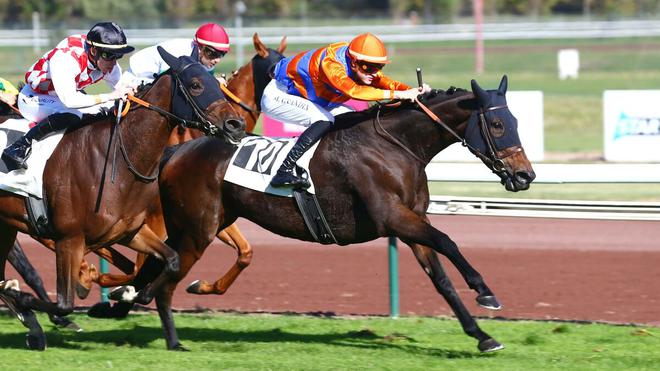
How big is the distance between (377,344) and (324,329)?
0.71 m

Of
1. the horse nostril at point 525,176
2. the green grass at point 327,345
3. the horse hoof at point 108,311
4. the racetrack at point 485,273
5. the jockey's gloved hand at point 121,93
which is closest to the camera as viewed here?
the green grass at point 327,345

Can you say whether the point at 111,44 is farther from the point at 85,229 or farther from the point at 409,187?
the point at 409,187

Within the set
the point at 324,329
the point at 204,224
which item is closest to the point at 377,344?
the point at 324,329

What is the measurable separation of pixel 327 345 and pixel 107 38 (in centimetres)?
243

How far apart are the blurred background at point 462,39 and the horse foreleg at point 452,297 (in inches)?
580

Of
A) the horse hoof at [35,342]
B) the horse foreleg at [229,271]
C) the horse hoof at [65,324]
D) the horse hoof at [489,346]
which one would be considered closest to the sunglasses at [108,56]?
the horse foreleg at [229,271]

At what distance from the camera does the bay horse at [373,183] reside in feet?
22.6

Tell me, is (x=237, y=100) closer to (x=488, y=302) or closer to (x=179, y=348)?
(x=179, y=348)

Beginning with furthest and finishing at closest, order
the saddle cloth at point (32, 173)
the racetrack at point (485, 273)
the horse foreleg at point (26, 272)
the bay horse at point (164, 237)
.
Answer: the racetrack at point (485, 273)
the horse foreleg at point (26, 272)
the bay horse at point (164, 237)
the saddle cloth at point (32, 173)

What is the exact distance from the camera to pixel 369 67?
7.30 meters

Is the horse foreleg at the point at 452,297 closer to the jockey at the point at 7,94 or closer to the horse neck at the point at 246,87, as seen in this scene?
the horse neck at the point at 246,87

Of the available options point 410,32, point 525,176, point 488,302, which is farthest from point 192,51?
point 410,32

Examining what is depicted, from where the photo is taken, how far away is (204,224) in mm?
7418

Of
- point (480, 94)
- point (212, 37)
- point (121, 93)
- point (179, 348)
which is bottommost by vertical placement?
point (179, 348)
